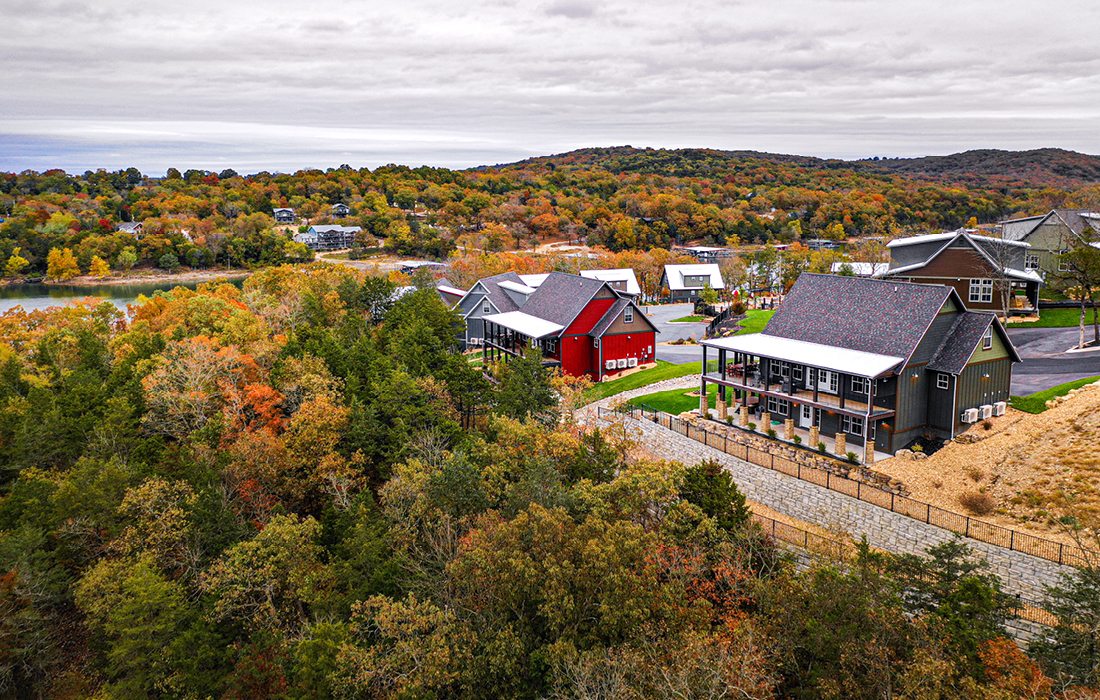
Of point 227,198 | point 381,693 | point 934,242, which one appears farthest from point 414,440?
point 227,198

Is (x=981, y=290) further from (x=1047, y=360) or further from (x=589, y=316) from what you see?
(x=589, y=316)

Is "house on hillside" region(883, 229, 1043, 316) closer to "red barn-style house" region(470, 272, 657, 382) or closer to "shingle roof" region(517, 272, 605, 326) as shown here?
"red barn-style house" region(470, 272, 657, 382)

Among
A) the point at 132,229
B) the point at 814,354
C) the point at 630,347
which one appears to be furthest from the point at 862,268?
the point at 132,229

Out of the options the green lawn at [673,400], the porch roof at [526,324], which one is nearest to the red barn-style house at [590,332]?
A: the porch roof at [526,324]

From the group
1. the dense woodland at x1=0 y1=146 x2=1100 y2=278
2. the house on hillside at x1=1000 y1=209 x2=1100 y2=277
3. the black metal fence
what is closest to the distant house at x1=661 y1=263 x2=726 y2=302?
the dense woodland at x1=0 y1=146 x2=1100 y2=278

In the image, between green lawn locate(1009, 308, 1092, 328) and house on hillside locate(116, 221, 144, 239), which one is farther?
house on hillside locate(116, 221, 144, 239)

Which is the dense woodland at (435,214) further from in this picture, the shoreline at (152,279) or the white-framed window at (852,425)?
the white-framed window at (852,425)

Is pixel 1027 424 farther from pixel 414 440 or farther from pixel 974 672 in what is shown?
pixel 414 440
